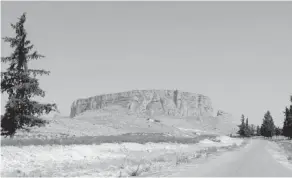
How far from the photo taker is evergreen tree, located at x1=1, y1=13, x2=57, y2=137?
94.4ft

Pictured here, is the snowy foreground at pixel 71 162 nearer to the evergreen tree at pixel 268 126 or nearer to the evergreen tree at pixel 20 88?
the evergreen tree at pixel 20 88

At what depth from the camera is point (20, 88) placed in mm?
28734

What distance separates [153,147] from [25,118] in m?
17.4

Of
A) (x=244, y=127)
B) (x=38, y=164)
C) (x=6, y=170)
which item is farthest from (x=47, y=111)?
(x=244, y=127)

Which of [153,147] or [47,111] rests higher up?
[47,111]

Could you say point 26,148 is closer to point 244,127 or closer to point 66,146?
point 66,146

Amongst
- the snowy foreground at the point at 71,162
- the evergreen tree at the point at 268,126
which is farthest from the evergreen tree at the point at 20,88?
the evergreen tree at the point at 268,126

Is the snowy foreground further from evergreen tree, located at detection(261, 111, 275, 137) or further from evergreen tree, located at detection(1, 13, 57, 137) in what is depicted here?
evergreen tree, located at detection(261, 111, 275, 137)

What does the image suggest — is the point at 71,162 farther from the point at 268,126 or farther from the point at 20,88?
the point at 268,126

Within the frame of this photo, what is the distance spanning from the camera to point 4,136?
30531 millimetres

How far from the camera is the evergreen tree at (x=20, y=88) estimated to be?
28766 mm

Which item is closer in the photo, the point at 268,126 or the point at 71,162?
the point at 71,162

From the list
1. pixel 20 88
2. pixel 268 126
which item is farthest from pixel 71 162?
pixel 268 126

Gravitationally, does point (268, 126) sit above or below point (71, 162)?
above
